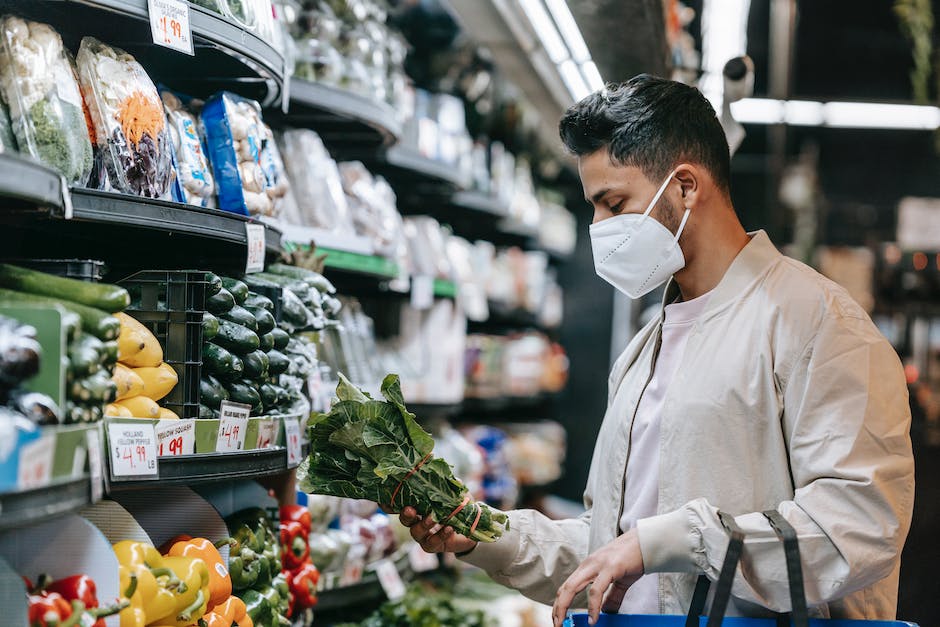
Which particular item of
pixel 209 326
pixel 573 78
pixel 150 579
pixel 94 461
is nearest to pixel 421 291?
pixel 573 78

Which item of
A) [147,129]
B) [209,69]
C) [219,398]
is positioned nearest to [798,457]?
[219,398]

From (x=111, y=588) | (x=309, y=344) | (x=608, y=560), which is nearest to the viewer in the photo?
(x=111, y=588)

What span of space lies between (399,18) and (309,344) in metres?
3.05

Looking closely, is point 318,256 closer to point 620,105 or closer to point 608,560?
point 620,105

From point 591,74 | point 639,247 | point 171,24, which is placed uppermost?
point 591,74

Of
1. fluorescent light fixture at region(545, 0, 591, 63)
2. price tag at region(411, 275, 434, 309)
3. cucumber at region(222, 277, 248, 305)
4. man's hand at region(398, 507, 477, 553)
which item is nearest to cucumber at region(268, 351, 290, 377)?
cucumber at region(222, 277, 248, 305)

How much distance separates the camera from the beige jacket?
1.86m

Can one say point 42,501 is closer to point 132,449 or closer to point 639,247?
point 132,449

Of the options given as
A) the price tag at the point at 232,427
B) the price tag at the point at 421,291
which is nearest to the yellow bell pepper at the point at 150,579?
the price tag at the point at 232,427

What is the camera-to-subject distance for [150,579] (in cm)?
177

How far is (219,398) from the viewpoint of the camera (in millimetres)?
2096

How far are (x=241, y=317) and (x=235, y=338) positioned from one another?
0.06 metres

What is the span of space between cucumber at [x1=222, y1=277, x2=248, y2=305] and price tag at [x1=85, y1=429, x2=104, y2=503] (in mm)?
752

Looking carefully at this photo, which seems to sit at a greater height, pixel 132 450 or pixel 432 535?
pixel 132 450
